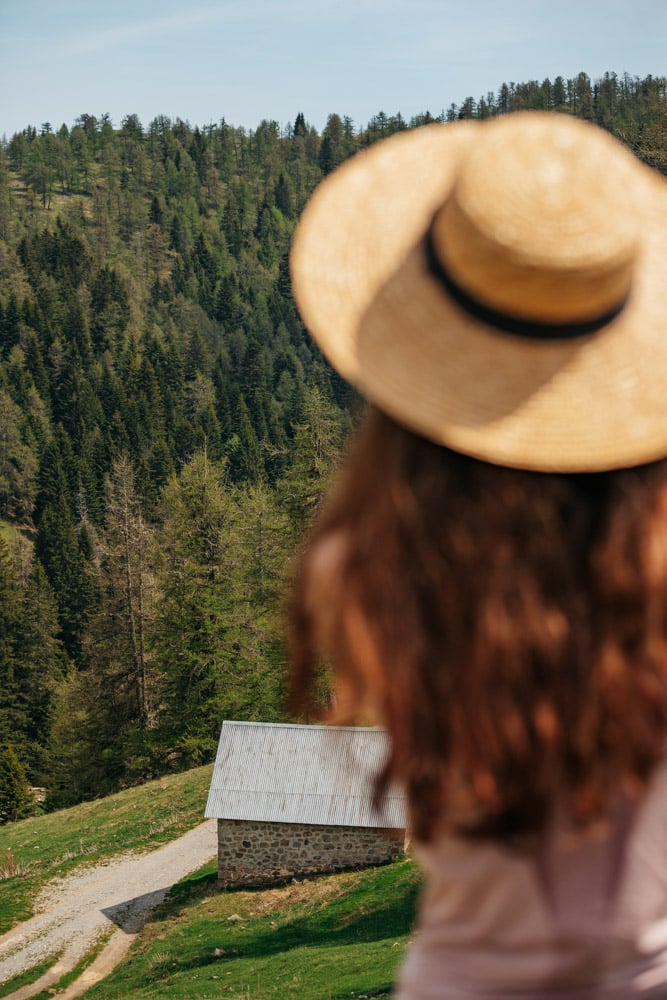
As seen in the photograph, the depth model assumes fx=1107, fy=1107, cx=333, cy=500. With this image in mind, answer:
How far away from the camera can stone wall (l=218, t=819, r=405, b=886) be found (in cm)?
2625

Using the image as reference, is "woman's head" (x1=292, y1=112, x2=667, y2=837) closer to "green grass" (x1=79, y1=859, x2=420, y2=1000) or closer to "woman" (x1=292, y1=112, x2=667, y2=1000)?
"woman" (x1=292, y1=112, x2=667, y2=1000)

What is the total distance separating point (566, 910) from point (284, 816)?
85.5 feet

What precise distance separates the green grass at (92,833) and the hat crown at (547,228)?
91.7 ft

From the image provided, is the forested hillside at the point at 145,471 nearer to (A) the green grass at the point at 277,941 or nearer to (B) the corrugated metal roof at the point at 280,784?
(A) the green grass at the point at 277,941

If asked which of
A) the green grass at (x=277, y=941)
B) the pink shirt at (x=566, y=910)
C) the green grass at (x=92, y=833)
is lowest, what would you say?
the green grass at (x=92, y=833)

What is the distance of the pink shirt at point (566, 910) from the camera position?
1546 millimetres

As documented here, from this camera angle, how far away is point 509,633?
147 centimetres

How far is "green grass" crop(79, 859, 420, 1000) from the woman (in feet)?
46.4

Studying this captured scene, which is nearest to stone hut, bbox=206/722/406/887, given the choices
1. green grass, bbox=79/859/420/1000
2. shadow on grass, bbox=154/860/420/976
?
green grass, bbox=79/859/420/1000

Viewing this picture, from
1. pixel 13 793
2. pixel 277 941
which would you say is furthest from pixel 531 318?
pixel 13 793

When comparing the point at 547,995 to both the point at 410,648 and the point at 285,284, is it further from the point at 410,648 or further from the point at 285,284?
the point at 285,284

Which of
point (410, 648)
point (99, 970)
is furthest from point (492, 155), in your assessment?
point (99, 970)

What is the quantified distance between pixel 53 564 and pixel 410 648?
10198cm

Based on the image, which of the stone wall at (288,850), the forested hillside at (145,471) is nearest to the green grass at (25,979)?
the stone wall at (288,850)
